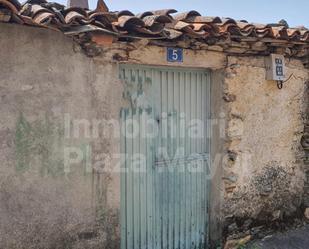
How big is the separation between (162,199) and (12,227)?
5.96 feet

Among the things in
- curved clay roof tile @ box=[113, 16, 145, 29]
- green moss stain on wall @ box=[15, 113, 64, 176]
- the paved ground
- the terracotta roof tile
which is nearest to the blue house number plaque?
the terracotta roof tile

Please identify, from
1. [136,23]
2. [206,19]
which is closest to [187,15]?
[206,19]

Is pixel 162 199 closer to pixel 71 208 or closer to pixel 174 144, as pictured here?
pixel 174 144

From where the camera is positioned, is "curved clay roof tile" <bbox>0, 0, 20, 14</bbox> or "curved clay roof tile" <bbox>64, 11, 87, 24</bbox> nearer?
"curved clay roof tile" <bbox>0, 0, 20, 14</bbox>

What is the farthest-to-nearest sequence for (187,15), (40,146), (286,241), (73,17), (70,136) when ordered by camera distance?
1. (286,241)
2. (187,15)
3. (70,136)
4. (40,146)
5. (73,17)

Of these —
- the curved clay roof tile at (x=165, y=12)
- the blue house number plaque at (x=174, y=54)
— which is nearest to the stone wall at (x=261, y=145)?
the blue house number plaque at (x=174, y=54)

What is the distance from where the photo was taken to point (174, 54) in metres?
4.47

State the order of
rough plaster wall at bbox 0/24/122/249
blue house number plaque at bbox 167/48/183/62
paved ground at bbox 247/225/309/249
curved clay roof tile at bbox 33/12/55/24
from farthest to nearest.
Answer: paved ground at bbox 247/225/309/249, blue house number plaque at bbox 167/48/183/62, rough plaster wall at bbox 0/24/122/249, curved clay roof tile at bbox 33/12/55/24

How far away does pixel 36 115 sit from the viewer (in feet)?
12.0

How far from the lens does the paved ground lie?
528 centimetres

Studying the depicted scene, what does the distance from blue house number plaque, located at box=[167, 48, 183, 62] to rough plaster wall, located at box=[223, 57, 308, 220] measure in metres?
0.79

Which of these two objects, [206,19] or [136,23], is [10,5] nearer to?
[136,23]

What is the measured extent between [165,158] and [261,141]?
154cm

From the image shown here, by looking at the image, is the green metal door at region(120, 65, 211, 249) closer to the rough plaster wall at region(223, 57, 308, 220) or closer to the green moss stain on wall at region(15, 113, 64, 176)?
the rough plaster wall at region(223, 57, 308, 220)
